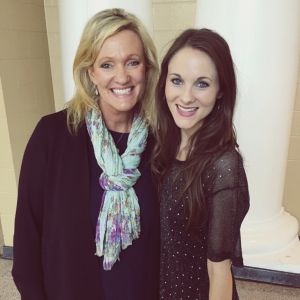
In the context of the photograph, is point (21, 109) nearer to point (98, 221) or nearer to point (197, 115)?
point (98, 221)

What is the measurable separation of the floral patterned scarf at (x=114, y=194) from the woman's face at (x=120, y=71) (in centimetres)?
11

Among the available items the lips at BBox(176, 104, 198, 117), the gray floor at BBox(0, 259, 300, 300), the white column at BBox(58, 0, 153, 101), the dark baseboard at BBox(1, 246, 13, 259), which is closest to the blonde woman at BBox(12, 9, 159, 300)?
the lips at BBox(176, 104, 198, 117)

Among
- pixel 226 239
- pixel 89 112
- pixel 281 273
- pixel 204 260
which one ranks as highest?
pixel 89 112

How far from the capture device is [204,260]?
1216 mm

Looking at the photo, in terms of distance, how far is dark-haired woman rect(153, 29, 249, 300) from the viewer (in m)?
1.09

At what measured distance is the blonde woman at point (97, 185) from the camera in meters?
1.31

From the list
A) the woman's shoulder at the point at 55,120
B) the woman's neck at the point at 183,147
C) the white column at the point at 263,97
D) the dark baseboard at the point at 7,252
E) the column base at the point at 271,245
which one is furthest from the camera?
the dark baseboard at the point at 7,252

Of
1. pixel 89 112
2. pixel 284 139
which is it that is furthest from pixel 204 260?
pixel 284 139

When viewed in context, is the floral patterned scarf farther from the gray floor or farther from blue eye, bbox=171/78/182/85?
the gray floor

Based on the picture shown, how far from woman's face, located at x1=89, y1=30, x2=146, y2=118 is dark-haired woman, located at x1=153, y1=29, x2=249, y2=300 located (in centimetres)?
11

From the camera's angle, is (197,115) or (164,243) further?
(164,243)

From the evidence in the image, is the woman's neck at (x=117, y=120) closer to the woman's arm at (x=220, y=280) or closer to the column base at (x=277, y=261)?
the woman's arm at (x=220, y=280)

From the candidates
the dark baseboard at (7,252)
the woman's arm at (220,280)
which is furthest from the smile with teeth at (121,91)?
the dark baseboard at (7,252)

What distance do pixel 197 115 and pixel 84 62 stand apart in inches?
18.6
